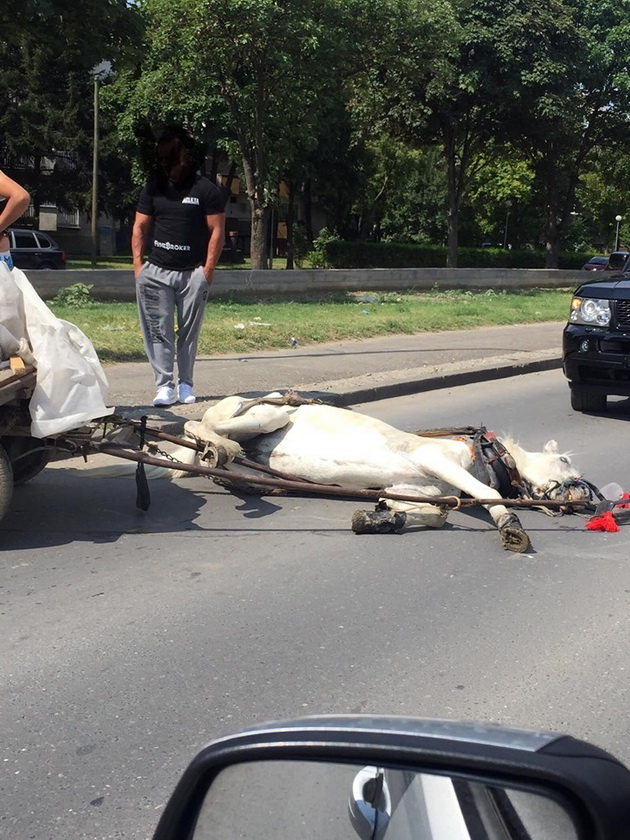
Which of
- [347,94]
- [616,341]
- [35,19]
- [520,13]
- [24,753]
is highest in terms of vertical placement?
[520,13]

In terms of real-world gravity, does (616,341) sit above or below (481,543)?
above

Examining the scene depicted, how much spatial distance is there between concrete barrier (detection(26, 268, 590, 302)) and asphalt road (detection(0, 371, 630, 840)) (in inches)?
483

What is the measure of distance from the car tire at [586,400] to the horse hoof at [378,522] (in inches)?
200

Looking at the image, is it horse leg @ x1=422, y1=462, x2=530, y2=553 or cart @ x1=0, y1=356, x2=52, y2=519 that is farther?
horse leg @ x1=422, y1=462, x2=530, y2=553

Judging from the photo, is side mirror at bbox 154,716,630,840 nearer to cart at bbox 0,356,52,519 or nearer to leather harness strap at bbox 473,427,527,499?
cart at bbox 0,356,52,519

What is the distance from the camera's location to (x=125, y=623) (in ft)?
14.2

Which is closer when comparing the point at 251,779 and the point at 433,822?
the point at 433,822

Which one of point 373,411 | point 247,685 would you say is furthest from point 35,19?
point 247,685

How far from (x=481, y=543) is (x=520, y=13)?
94.5ft

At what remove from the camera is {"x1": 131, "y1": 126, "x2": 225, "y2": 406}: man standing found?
804 cm

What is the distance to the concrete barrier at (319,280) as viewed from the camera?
1817 cm

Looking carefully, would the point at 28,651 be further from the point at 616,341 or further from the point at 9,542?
the point at 616,341

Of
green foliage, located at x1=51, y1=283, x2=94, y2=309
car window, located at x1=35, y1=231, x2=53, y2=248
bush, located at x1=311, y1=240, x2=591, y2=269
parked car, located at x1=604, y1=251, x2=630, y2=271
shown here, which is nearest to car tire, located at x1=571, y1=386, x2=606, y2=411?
parked car, located at x1=604, y1=251, x2=630, y2=271

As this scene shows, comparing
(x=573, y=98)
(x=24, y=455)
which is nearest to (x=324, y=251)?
(x=573, y=98)
